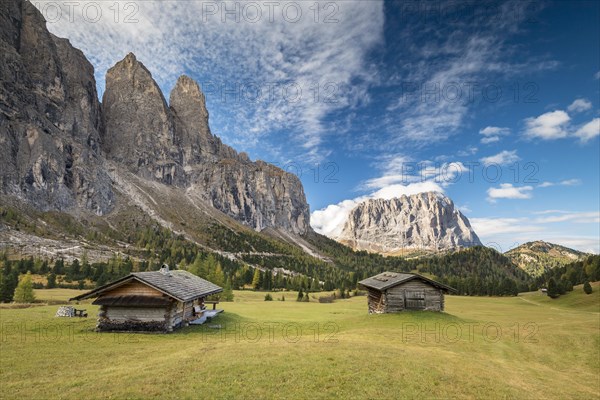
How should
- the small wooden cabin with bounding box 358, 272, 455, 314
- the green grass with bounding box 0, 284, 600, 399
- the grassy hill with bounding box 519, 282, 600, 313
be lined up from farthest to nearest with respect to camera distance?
the grassy hill with bounding box 519, 282, 600, 313 → the small wooden cabin with bounding box 358, 272, 455, 314 → the green grass with bounding box 0, 284, 600, 399

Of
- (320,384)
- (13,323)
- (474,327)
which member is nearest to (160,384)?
(320,384)

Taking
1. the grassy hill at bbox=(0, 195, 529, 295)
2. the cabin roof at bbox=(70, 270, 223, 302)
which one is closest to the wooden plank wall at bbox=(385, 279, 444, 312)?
the cabin roof at bbox=(70, 270, 223, 302)

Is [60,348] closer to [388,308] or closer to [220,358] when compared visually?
[220,358]

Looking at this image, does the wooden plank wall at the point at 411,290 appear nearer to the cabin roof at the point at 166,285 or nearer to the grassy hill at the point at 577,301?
the cabin roof at the point at 166,285

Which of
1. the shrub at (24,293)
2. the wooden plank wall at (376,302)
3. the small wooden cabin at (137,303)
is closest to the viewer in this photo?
the small wooden cabin at (137,303)

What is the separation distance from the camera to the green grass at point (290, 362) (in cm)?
1225

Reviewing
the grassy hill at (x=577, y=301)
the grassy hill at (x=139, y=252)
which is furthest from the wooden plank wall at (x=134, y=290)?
the grassy hill at (x=577, y=301)

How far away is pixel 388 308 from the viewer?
117ft

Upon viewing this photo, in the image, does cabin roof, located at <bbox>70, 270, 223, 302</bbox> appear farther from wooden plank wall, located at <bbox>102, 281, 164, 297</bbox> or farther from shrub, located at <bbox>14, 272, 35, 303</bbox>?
shrub, located at <bbox>14, 272, 35, 303</bbox>

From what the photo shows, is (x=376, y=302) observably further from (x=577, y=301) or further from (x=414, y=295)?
(x=577, y=301)

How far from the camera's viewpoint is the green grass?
40.2 feet

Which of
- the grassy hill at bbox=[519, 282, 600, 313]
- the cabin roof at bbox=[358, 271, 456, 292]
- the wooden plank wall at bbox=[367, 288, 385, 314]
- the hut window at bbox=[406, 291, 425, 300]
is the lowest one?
the grassy hill at bbox=[519, 282, 600, 313]

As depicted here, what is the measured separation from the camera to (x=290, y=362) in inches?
608

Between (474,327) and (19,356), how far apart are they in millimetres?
33243
